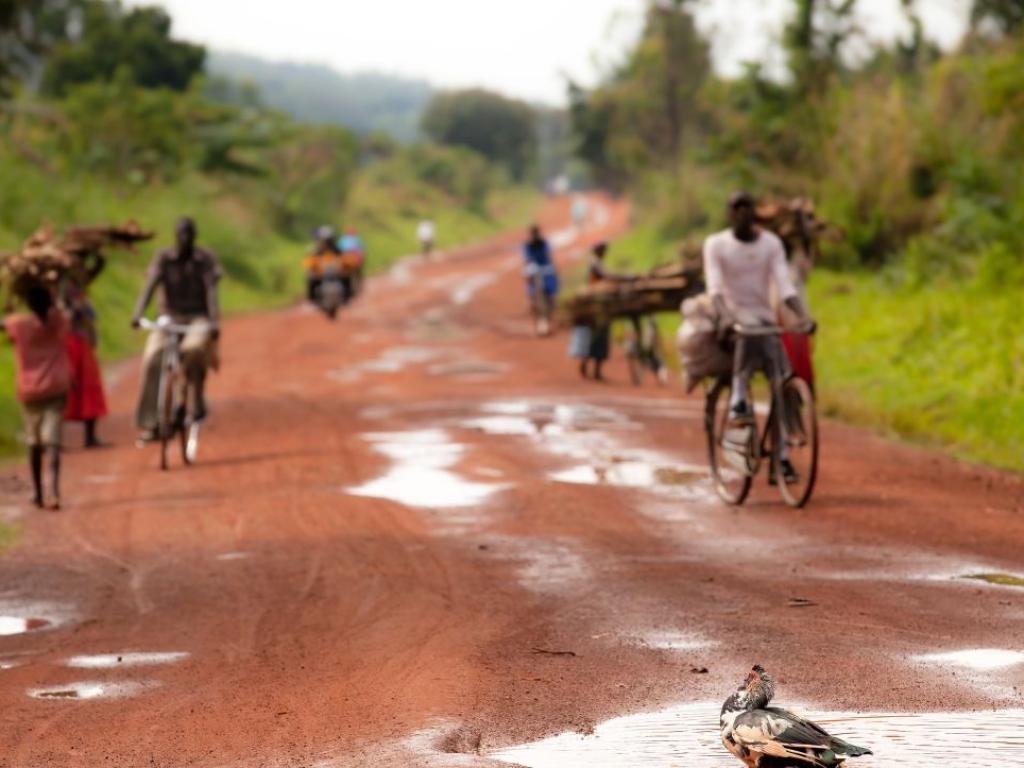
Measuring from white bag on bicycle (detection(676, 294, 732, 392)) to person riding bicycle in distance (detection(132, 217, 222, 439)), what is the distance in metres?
4.87

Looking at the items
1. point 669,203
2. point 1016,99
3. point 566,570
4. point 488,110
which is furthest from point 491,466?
point 488,110

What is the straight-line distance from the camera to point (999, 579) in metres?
9.01

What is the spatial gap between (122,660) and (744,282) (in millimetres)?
5435

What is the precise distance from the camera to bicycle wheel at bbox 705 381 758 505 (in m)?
11.8

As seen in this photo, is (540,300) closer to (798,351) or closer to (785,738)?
(798,351)

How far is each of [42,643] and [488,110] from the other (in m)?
109

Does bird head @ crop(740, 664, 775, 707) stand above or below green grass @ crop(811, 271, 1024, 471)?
above

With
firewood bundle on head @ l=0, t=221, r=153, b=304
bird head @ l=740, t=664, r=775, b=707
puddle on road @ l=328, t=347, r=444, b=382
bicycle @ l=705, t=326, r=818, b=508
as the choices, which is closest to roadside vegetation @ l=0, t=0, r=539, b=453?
firewood bundle on head @ l=0, t=221, r=153, b=304

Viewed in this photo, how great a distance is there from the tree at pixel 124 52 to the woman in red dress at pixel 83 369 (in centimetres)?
3858

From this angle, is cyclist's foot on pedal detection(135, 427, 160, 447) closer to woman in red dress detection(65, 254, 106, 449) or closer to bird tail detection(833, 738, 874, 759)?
woman in red dress detection(65, 254, 106, 449)

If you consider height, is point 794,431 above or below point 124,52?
below

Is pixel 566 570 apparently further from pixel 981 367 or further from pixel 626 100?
pixel 626 100

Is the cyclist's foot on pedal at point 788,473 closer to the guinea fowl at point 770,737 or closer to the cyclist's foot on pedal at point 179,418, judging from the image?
the cyclist's foot on pedal at point 179,418

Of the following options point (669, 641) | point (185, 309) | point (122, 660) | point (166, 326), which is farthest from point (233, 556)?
point (185, 309)
